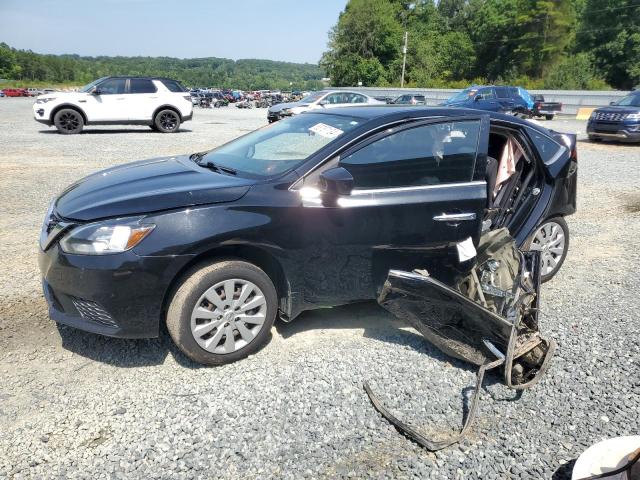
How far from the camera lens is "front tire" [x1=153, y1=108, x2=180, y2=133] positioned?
16.1 m

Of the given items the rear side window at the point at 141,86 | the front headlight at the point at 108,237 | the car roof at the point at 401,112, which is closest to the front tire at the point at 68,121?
the rear side window at the point at 141,86

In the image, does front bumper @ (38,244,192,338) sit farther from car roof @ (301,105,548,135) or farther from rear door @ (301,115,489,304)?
car roof @ (301,105,548,135)

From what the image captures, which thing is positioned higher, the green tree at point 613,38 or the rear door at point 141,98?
the green tree at point 613,38

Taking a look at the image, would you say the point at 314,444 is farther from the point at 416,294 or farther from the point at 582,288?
the point at 582,288

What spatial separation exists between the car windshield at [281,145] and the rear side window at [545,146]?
5.66 ft

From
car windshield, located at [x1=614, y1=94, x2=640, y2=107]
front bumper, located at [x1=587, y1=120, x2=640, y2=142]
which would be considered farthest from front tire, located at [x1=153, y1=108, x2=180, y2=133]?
car windshield, located at [x1=614, y1=94, x2=640, y2=107]

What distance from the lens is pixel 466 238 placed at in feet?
11.8

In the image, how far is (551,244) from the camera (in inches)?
185

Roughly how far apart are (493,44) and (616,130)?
59.4 metres

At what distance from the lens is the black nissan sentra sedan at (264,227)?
2.92 meters

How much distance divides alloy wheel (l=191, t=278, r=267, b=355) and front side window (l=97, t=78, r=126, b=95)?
1426 cm

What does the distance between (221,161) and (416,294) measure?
6.05ft

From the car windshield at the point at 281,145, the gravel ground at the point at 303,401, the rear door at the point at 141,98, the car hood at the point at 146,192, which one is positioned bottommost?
the gravel ground at the point at 303,401

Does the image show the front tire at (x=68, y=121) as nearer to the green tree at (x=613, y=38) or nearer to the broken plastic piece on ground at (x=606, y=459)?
the broken plastic piece on ground at (x=606, y=459)
